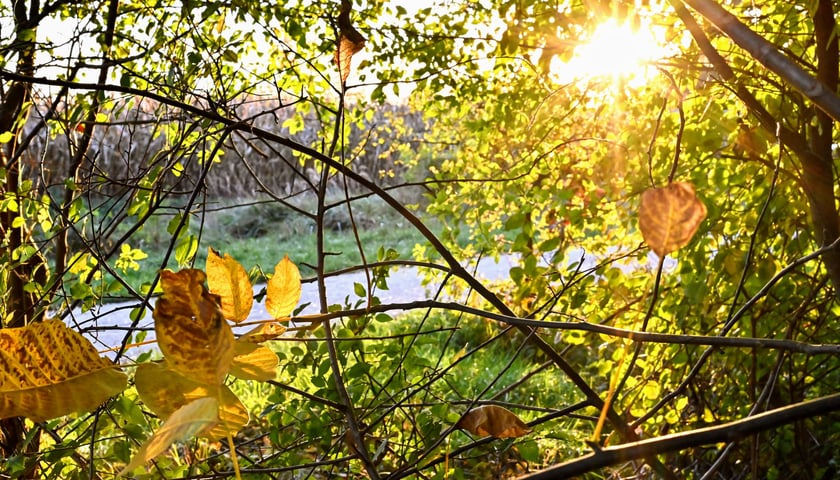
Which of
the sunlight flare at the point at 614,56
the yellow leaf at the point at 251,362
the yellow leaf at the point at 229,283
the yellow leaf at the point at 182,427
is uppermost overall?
the sunlight flare at the point at 614,56

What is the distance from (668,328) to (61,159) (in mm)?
10561

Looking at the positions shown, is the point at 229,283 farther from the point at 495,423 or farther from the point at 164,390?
the point at 495,423

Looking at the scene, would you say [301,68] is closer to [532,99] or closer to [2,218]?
[532,99]

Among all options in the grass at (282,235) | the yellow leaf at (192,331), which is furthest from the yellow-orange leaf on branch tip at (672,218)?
the grass at (282,235)

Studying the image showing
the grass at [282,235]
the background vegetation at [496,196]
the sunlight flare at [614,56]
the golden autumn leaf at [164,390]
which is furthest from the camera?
the grass at [282,235]

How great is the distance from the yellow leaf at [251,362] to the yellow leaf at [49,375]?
54mm

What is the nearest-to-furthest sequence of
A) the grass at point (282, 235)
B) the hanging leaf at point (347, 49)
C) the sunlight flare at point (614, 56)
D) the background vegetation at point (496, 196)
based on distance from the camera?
the hanging leaf at point (347, 49) < the background vegetation at point (496, 196) < the sunlight flare at point (614, 56) < the grass at point (282, 235)

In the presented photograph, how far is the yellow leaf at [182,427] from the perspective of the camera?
25 cm

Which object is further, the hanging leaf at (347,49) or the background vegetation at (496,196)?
the background vegetation at (496,196)

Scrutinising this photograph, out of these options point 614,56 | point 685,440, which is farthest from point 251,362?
point 614,56

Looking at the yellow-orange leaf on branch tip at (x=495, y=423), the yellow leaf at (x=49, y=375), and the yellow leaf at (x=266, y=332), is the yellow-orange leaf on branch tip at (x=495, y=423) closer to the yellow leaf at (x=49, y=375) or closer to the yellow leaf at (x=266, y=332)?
the yellow leaf at (x=266, y=332)

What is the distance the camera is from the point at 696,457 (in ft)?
6.90

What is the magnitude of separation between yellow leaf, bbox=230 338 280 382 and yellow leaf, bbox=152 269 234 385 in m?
0.05

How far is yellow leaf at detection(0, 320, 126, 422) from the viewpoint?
330 millimetres
